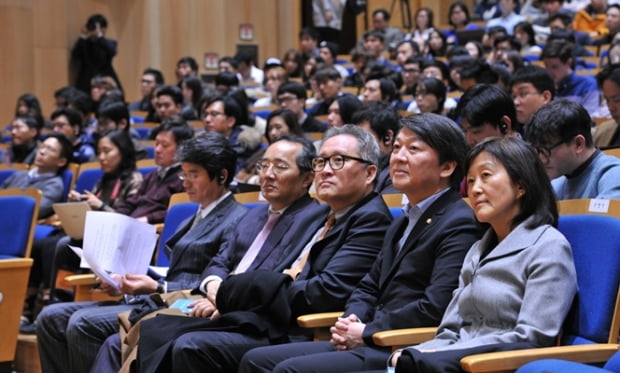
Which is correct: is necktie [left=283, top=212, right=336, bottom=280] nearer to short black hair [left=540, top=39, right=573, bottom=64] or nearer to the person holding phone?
short black hair [left=540, top=39, right=573, bottom=64]

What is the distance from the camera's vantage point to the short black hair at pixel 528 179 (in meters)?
2.51

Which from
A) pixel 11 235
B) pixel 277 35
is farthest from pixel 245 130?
pixel 277 35

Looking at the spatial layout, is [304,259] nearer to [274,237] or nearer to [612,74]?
[274,237]

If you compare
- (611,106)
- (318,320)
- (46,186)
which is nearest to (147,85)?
(46,186)

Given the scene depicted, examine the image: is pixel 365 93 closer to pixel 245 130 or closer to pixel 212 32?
pixel 245 130

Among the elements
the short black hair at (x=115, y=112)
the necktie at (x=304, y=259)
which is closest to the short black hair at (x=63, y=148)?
the short black hair at (x=115, y=112)

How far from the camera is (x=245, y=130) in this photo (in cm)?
614

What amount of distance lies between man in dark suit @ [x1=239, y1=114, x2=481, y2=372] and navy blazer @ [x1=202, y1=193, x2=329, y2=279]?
48 centimetres

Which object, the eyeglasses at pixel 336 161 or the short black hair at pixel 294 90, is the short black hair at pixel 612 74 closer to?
the eyeglasses at pixel 336 161

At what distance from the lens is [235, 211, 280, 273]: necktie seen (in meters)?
3.64

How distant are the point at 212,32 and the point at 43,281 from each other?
7.66 m

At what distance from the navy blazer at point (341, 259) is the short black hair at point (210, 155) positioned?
2.96 feet

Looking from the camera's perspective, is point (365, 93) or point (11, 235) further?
point (365, 93)

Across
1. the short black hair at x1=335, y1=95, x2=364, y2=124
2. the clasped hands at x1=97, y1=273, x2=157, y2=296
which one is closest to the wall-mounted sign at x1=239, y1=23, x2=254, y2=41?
the short black hair at x1=335, y1=95, x2=364, y2=124
